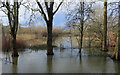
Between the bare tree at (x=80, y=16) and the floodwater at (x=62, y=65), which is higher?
the bare tree at (x=80, y=16)

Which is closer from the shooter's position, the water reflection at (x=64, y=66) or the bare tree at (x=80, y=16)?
the water reflection at (x=64, y=66)

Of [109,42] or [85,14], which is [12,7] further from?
[109,42]

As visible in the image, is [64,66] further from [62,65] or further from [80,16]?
[80,16]

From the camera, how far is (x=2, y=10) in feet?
19.9

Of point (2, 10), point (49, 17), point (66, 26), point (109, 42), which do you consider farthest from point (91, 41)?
point (2, 10)

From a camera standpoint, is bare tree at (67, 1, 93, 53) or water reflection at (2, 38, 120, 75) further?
bare tree at (67, 1, 93, 53)

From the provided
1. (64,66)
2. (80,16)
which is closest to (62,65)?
(64,66)

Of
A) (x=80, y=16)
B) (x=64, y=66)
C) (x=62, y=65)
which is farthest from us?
(x=80, y=16)

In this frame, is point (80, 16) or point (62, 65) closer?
point (62, 65)

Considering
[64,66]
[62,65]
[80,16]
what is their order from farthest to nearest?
[80,16]
[62,65]
[64,66]

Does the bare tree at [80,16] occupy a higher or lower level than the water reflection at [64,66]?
higher

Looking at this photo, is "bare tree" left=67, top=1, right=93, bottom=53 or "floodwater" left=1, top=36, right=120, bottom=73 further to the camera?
"bare tree" left=67, top=1, right=93, bottom=53

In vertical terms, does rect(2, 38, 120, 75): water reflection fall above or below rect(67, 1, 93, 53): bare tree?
below

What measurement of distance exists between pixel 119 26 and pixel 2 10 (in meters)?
5.79
